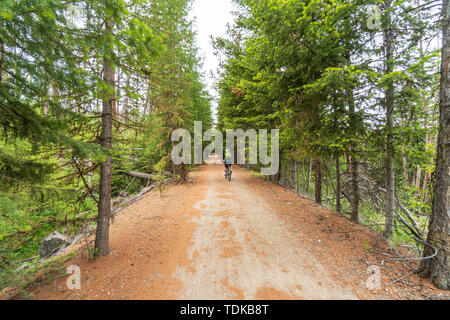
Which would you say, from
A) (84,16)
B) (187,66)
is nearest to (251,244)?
(84,16)

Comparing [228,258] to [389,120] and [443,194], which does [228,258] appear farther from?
[389,120]

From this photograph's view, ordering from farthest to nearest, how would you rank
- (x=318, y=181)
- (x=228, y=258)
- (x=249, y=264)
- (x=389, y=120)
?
(x=318, y=181), (x=389, y=120), (x=228, y=258), (x=249, y=264)

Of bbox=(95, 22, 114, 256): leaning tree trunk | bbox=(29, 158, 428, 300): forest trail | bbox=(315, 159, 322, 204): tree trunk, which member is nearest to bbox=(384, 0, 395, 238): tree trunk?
bbox=(29, 158, 428, 300): forest trail

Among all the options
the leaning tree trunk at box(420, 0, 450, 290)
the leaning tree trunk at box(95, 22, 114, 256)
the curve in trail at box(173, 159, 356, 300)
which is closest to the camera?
the curve in trail at box(173, 159, 356, 300)

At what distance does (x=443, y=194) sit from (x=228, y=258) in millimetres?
4461

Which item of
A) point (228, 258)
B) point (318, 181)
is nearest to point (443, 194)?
point (228, 258)

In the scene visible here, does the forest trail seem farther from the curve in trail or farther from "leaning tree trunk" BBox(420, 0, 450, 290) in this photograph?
"leaning tree trunk" BBox(420, 0, 450, 290)

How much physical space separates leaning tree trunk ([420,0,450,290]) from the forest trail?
3.60 feet

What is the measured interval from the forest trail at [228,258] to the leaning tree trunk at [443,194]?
1098 mm

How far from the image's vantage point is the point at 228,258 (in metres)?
4.09

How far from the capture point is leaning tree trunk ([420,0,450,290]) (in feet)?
10.6
